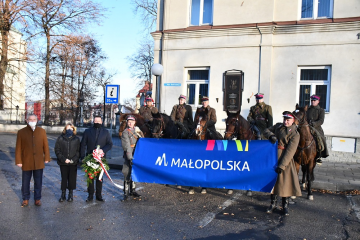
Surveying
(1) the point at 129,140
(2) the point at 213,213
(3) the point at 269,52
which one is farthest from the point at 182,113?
(3) the point at 269,52

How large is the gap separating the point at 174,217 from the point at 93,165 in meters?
2.19

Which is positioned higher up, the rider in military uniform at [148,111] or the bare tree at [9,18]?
the bare tree at [9,18]

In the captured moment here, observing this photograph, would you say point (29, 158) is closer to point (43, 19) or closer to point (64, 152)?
point (64, 152)

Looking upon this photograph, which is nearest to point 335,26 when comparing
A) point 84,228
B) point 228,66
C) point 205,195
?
point 228,66

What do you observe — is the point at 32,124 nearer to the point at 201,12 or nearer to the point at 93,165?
the point at 93,165

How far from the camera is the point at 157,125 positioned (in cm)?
881

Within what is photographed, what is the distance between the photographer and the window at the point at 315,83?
14082 millimetres

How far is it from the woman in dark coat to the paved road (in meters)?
0.42

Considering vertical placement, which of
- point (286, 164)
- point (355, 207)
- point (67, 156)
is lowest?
point (355, 207)

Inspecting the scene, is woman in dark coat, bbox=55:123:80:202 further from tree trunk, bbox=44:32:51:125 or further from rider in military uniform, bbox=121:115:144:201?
tree trunk, bbox=44:32:51:125

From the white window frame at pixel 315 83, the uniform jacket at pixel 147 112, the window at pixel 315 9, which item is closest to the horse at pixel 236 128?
the uniform jacket at pixel 147 112

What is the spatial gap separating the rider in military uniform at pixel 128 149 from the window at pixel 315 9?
10.8 metres

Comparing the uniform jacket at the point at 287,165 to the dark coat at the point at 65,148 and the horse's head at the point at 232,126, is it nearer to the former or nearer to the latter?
the horse's head at the point at 232,126

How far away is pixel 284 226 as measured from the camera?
583cm
